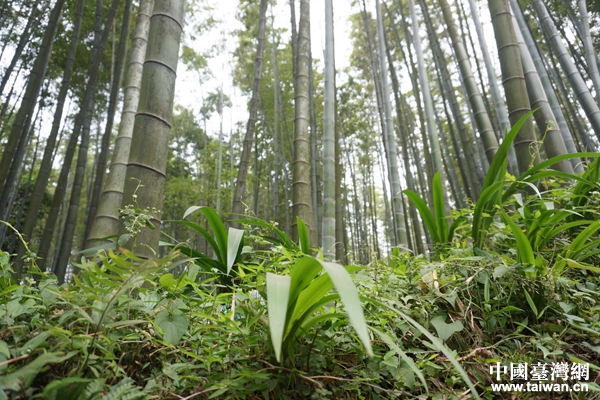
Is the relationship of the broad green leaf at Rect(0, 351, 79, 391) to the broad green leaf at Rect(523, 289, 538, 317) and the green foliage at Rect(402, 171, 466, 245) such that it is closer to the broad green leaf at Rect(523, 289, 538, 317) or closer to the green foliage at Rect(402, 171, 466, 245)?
the broad green leaf at Rect(523, 289, 538, 317)

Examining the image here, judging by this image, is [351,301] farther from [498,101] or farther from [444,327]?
[498,101]

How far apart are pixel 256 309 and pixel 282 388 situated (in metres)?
0.16

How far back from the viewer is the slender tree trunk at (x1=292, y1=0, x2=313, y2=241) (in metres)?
1.73

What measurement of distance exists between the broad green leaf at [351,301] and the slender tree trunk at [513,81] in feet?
4.21

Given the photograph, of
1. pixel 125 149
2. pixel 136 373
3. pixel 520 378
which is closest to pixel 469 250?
pixel 520 378

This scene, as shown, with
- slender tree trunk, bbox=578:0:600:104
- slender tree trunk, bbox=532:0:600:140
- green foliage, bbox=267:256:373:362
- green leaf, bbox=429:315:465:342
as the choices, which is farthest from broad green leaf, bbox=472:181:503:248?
slender tree trunk, bbox=578:0:600:104

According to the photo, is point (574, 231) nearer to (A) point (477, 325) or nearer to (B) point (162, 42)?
(A) point (477, 325)

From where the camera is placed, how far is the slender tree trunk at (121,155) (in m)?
1.92

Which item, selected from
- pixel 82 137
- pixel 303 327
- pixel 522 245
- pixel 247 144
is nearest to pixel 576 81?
pixel 522 245

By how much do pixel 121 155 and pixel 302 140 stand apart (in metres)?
1.09

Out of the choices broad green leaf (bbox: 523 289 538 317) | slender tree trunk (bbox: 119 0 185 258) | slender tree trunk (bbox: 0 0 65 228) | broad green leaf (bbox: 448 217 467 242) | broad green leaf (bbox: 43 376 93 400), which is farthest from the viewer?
slender tree trunk (bbox: 0 0 65 228)

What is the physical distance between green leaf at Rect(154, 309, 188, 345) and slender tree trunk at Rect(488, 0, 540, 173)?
4.57ft

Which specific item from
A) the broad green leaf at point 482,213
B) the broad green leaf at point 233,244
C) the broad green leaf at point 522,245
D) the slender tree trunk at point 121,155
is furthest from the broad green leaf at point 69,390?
the slender tree trunk at point 121,155

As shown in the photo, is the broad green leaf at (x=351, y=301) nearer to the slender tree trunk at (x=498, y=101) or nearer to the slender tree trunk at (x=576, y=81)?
the slender tree trunk at (x=498, y=101)
